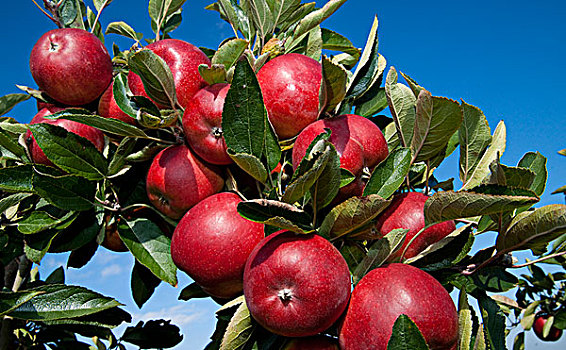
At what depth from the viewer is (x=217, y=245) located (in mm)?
1426

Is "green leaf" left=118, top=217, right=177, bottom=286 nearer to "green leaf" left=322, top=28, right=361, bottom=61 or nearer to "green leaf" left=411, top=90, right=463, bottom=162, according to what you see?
"green leaf" left=411, top=90, right=463, bottom=162

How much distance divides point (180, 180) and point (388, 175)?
2.30 ft

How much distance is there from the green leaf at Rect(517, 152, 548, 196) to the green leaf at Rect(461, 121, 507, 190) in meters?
0.09

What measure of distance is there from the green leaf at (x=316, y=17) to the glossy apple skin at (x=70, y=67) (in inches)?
32.5

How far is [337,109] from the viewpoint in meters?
1.66

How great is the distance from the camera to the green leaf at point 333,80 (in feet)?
4.65

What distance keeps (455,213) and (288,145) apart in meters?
0.64

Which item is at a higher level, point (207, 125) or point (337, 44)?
point (337, 44)

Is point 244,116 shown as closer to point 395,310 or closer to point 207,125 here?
point 207,125

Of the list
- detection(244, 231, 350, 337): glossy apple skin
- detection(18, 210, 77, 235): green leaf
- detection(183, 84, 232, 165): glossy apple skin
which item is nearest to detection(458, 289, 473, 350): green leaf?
detection(244, 231, 350, 337): glossy apple skin

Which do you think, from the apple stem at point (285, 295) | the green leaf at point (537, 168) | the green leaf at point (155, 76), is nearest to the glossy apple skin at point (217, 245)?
the apple stem at point (285, 295)

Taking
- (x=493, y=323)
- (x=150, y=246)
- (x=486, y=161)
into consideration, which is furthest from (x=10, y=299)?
(x=486, y=161)

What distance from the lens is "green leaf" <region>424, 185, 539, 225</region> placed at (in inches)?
44.9

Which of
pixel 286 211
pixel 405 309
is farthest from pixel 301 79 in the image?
pixel 405 309
